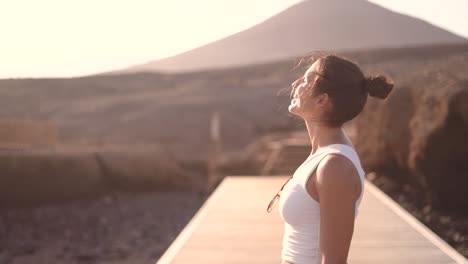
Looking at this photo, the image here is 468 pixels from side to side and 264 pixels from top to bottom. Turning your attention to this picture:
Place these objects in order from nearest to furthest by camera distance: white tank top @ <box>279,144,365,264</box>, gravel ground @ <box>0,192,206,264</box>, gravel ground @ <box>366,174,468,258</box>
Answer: white tank top @ <box>279,144,365,264</box>
gravel ground @ <box>366,174,468,258</box>
gravel ground @ <box>0,192,206,264</box>

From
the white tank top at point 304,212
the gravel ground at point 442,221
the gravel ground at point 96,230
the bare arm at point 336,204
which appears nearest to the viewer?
the bare arm at point 336,204

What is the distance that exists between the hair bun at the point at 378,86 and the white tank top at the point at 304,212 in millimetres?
159

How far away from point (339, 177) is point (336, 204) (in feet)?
0.21

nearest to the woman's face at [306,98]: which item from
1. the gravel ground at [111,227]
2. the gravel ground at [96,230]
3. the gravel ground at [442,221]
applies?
the gravel ground at [442,221]

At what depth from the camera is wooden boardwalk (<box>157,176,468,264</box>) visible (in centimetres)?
425

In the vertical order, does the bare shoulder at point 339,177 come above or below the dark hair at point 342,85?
below

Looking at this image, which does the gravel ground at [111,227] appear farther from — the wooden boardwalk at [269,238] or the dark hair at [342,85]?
the dark hair at [342,85]

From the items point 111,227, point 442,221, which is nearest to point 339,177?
point 442,221

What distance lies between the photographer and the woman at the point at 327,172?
63.6 inches

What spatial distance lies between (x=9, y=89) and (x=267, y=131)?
14.6 m

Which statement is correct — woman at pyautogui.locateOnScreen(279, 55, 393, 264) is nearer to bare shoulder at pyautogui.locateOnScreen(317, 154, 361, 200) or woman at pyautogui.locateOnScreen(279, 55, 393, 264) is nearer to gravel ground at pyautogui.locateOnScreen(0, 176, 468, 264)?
bare shoulder at pyautogui.locateOnScreen(317, 154, 361, 200)

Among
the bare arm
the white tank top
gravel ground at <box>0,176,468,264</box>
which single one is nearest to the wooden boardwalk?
gravel ground at <box>0,176,468,264</box>

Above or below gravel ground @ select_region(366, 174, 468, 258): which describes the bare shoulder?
above

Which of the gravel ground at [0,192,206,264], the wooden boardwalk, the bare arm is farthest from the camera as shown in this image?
the gravel ground at [0,192,206,264]
